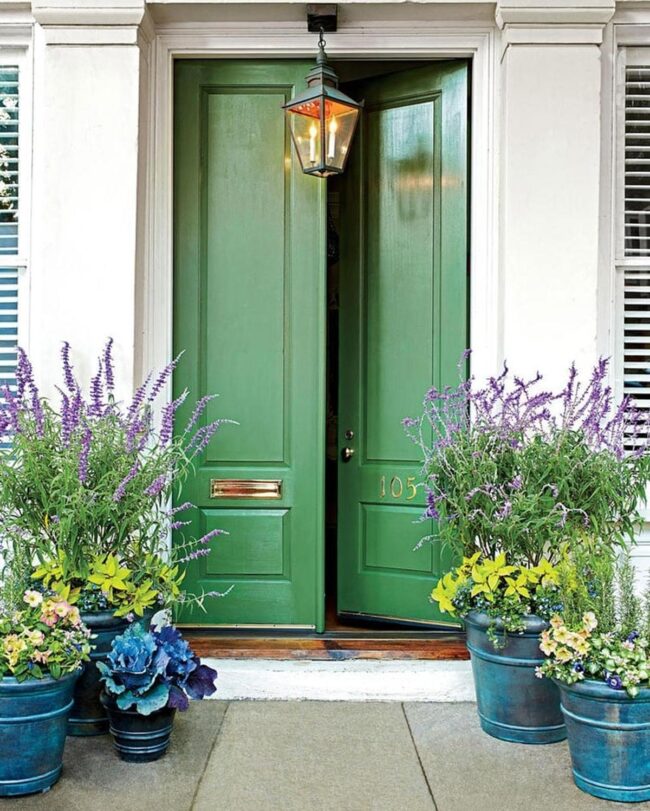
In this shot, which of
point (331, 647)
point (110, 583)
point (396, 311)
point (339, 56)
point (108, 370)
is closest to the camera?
point (110, 583)

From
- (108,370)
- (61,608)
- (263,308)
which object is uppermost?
(263,308)

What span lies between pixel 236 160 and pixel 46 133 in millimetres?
815

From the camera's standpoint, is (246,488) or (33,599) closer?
(33,599)

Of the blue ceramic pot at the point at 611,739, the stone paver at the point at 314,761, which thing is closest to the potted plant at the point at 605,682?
the blue ceramic pot at the point at 611,739

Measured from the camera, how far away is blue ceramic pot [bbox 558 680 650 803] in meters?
2.42

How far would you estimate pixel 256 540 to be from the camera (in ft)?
12.0

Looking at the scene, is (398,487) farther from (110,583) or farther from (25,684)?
(25,684)

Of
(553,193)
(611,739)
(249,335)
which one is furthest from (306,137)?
(611,739)

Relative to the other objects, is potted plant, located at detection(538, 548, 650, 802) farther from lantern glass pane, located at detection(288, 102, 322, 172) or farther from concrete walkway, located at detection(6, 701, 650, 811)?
lantern glass pane, located at detection(288, 102, 322, 172)

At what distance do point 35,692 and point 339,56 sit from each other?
9.26 feet

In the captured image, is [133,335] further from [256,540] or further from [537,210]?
[537,210]

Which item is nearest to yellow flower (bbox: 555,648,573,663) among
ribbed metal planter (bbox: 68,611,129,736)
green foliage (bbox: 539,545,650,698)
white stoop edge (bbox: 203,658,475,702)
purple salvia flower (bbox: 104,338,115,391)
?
green foliage (bbox: 539,545,650,698)

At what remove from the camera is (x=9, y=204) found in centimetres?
357

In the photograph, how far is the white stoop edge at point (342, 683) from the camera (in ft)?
10.6
